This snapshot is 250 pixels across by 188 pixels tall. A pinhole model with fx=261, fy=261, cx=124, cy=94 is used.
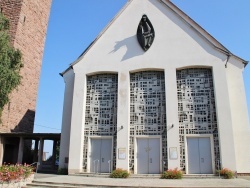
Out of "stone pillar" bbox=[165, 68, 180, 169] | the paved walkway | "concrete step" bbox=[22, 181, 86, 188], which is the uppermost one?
"stone pillar" bbox=[165, 68, 180, 169]

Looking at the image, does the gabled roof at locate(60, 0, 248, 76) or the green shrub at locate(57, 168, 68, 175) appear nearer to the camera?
the gabled roof at locate(60, 0, 248, 76)

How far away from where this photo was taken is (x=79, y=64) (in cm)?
1944

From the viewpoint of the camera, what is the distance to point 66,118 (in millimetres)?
19609

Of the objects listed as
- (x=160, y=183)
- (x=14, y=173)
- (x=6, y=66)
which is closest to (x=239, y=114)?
(x=160, y=183)

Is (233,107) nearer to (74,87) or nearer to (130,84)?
(130,84)

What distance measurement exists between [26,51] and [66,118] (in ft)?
30.9

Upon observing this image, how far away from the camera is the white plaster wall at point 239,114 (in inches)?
636

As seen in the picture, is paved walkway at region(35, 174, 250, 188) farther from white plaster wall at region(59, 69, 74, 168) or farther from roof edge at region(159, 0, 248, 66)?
roof edge at region(159, 0, 248, 66)

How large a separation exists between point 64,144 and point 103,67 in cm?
628

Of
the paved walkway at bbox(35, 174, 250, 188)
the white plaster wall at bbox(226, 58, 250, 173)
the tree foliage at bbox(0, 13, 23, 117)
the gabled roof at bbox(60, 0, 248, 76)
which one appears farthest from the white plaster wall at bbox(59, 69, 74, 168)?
the white plaster wall at bbox(226, 58, 250, 173)

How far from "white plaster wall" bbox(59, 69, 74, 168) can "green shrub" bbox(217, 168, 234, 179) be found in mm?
10274

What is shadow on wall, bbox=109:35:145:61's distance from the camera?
18625 mm

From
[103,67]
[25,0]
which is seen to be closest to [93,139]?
[103,67]

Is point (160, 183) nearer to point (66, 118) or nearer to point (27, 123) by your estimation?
point (66, 118)
